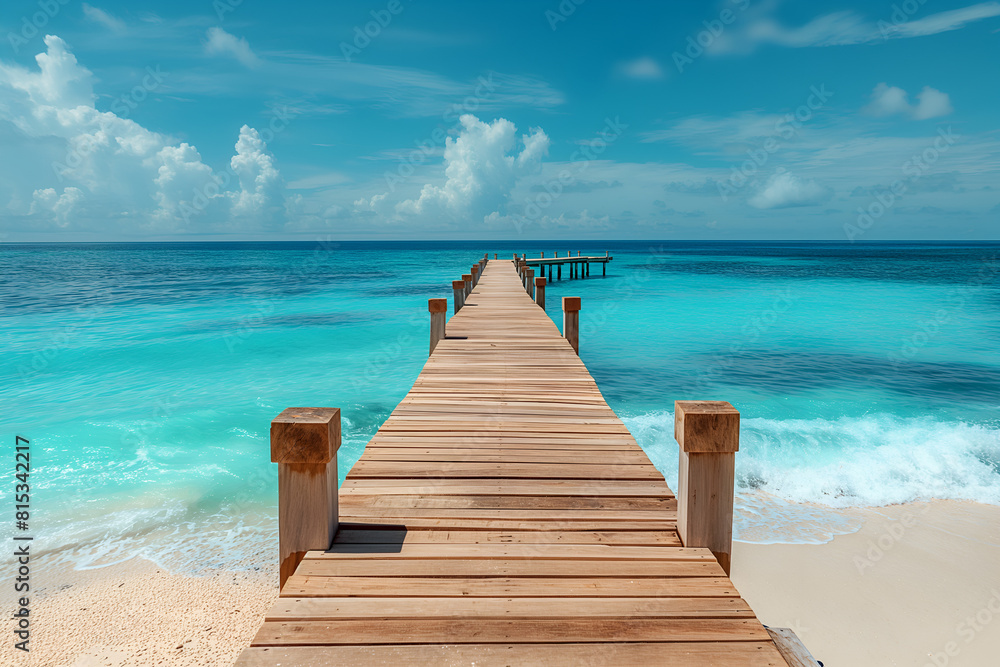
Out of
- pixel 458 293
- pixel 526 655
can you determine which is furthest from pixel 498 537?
pixel 458 293

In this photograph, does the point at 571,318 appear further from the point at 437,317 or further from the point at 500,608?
the point at 500,608

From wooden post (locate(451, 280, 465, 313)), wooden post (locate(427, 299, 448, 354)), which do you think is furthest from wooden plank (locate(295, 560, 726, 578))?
wooden post (locate(451, 280, 465, 313))

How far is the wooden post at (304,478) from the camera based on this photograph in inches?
96.0

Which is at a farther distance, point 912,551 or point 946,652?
point 912,551

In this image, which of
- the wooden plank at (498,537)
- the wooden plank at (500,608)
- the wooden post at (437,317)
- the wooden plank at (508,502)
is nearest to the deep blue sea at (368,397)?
the wooden post at (437,317)

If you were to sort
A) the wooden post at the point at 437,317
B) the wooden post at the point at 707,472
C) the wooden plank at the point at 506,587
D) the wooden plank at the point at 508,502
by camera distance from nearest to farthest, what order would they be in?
the wooden plank at the point at 506,587
the wooden post at the point at 707,472
the wooden plank at the point at 508,502
the wooden post at the point at 437,317

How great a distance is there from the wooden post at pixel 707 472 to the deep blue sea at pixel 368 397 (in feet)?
13.4

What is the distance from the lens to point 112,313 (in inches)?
994

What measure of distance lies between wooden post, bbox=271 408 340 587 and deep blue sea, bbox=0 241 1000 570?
3.86 m

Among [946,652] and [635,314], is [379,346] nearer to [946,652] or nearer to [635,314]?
[635,314]

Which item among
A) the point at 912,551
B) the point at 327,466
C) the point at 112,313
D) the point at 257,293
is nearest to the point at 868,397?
the point at 912,551

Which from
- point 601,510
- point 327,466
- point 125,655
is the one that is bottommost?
point 125,655

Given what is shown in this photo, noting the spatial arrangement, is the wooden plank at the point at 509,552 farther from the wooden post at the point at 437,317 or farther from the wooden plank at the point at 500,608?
the wooden post at the point at 437,317

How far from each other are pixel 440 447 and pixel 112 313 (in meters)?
27.2
